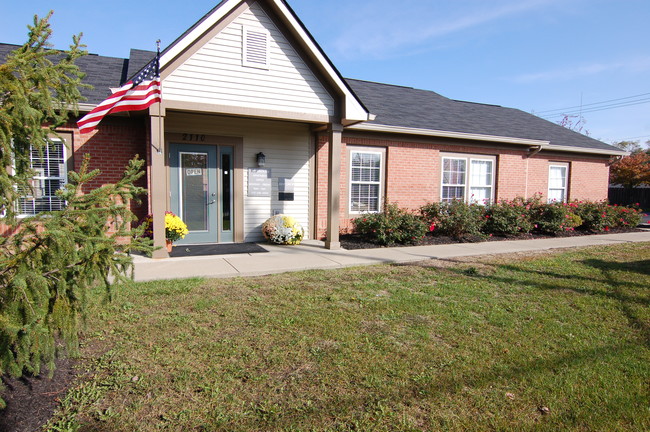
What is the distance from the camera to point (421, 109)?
45.9 ft

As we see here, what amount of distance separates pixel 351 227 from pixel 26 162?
9.05m

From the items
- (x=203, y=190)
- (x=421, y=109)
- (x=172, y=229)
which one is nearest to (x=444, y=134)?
(x=421, y=109)

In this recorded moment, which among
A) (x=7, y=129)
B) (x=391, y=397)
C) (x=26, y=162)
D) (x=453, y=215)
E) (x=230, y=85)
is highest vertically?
(x=230, y=85)

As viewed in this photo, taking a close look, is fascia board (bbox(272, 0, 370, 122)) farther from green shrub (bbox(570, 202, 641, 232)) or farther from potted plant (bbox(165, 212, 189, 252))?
green shrub (bbox(570, 202, 641, 232))

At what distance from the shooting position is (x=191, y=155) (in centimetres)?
977

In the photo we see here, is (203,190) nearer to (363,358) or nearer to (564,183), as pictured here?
(363,358)

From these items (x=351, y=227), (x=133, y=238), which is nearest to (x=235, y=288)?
(x=133, y=238)

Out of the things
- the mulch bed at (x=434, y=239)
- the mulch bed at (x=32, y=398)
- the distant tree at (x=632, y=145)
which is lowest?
the mulch bed at (x=32, y=398)

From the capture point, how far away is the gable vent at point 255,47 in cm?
844

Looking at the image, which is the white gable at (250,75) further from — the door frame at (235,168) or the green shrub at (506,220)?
the green shrub at (506,220)

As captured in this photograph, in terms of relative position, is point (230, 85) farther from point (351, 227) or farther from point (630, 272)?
point (630, 272)

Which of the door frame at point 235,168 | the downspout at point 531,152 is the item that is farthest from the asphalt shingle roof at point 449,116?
the door frame at point 235,168

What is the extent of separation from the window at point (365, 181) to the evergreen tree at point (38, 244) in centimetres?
881

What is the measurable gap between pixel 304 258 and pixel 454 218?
513 centimetres
